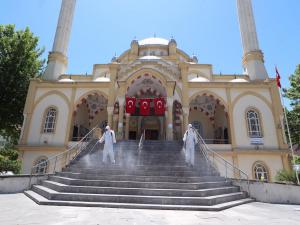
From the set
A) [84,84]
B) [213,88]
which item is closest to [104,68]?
[84,84]

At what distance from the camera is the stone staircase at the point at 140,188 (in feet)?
19.0

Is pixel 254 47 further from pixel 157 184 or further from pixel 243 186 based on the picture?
pixel 157 184

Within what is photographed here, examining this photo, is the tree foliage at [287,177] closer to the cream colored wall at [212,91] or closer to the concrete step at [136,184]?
the concrete step at [136,184]

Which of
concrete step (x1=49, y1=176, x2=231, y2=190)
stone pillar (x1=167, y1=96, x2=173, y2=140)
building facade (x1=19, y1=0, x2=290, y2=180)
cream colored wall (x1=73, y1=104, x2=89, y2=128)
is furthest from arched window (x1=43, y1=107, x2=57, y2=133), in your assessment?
concrete step (x1=49, y1=176, x2=231, y2=190)

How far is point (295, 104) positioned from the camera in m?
18.0

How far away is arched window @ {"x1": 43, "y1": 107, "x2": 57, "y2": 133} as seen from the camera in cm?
1633

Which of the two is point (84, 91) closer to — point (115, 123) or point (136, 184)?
point (115, 123)

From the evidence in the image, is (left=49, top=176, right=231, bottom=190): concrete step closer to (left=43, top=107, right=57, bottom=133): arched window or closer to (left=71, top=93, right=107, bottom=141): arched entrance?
(left=43, top=107, right=57, bottom=133): arched window

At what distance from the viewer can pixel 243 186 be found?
8039 millimetres

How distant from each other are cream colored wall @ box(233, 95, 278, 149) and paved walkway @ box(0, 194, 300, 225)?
10632 millimetres

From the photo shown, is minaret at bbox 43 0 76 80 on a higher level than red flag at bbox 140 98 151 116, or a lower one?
higher

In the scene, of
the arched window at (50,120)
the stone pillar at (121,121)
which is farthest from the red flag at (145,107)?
the arched window at (50,120)

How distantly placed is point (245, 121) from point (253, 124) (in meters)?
0.64

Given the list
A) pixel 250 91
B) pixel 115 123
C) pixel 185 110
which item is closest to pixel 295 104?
pixel 250 91
